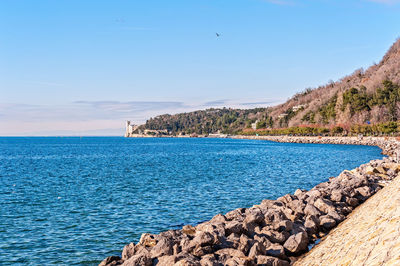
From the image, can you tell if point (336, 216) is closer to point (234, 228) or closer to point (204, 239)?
point (234, 228)

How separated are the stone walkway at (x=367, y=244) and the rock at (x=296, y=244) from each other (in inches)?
10.0

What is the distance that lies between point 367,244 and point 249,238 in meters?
3.74

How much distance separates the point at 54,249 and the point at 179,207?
25.8 ft

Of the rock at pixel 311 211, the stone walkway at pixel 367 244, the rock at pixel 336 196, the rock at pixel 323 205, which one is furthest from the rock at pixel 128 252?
the rock at pixel 336 196

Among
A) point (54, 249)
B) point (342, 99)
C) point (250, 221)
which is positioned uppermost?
point (342, 99)

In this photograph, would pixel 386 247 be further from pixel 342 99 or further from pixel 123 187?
pixel 342 99

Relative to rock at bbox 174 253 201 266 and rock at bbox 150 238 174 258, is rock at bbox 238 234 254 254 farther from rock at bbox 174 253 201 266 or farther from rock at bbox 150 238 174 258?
rock at bbox 150 238 174 258

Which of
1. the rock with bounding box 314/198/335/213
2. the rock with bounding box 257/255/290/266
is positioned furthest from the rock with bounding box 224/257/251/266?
the rock with bounding box 314/198/335/213

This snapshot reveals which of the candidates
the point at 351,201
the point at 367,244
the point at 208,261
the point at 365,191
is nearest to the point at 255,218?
the point at 208,261

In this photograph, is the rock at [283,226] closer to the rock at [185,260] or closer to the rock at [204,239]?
the rock at [204,239]

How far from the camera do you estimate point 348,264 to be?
8000mm

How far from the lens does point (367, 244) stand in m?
8.59

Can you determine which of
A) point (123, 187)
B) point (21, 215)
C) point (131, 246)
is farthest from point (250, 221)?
point (123, 187)

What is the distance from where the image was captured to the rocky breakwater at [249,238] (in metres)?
9.64
